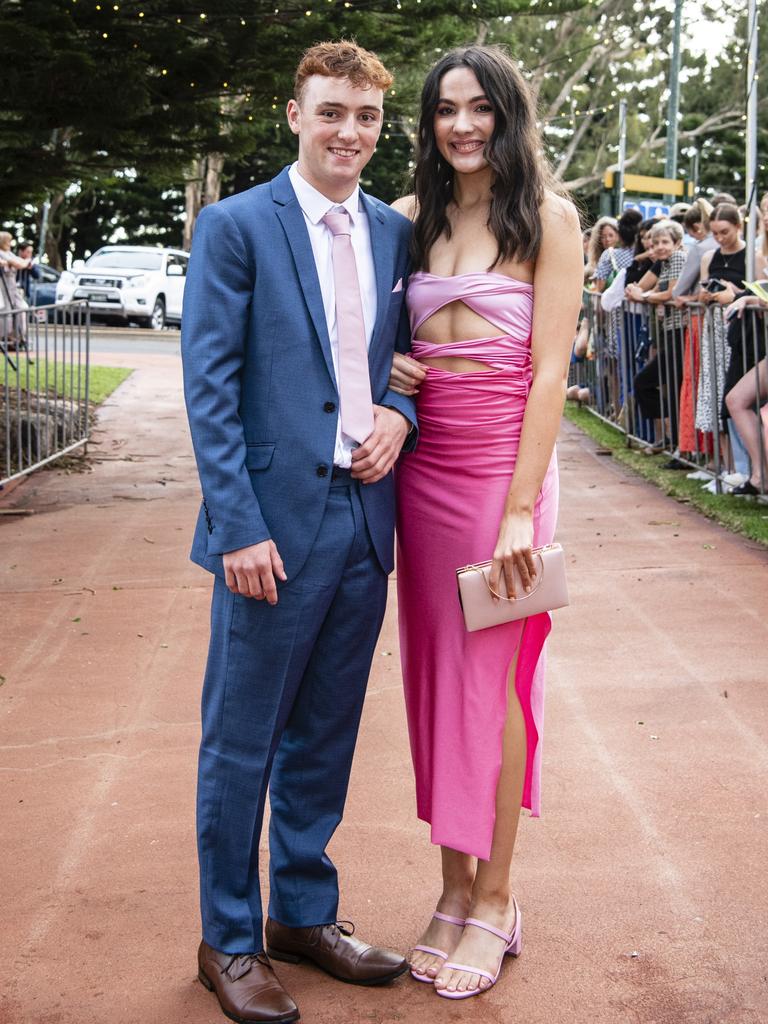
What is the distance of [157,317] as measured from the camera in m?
28.6

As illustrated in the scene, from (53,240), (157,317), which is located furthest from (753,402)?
(53,240)

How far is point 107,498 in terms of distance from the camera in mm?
9695

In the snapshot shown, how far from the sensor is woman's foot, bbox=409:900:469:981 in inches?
126

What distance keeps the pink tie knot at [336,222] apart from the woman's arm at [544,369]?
0.47 m

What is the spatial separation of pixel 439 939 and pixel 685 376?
7203 mm

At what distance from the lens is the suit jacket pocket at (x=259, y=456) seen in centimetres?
296

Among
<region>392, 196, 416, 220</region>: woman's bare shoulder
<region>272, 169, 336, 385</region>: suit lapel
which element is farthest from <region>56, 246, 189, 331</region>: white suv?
<region>272, 169, 336, 385</region>: suit lapel

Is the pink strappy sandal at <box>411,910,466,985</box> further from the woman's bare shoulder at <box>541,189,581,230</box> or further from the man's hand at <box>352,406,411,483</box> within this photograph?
the woman's bare shoulder at <box>541,189,581,230</box>

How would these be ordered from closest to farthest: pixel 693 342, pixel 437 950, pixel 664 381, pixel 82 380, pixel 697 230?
pixel 437 950 → pixel 693 342 → pixel 664 381 → pixel 697 230 → pixel 82 380

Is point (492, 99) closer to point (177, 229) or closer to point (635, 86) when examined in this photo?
point (635, 86)

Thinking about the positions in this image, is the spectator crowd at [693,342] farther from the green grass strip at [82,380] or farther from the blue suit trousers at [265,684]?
the blue suit trousers at [265,684]

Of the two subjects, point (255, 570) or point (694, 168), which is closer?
point (255, 570)

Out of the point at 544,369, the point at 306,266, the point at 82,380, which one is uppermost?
the point at 306,266

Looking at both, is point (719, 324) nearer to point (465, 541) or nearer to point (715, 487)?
point (715, 487)
